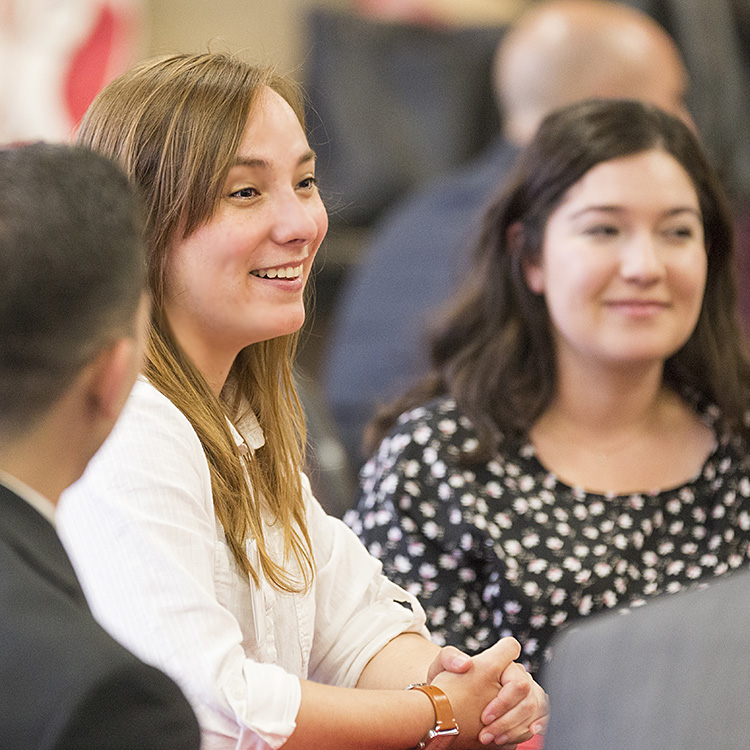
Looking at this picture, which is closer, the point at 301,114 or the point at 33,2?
the point at 301,114

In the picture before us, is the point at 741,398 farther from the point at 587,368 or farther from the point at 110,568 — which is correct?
the point at 110,568

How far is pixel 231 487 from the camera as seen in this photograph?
1036mm

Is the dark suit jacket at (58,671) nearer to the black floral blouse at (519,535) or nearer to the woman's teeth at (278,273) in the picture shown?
the woman's teeth at (278,273)

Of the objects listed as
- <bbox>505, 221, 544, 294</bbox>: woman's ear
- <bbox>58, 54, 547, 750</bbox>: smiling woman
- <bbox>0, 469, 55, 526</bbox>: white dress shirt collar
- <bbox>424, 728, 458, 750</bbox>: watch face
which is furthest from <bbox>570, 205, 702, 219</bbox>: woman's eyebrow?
<bbox>0, 469, 55, 526</bbox>: white dress shirt collar

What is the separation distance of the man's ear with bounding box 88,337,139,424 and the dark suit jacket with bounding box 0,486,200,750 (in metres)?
0.07

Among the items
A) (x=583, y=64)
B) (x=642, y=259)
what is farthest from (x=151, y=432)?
(x=583, y=64)

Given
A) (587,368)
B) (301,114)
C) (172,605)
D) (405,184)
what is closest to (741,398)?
(587,368)

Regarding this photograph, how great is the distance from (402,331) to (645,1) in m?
1.65

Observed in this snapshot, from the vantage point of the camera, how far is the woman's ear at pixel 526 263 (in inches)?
65.3

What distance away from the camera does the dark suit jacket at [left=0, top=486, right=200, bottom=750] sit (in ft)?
2.07

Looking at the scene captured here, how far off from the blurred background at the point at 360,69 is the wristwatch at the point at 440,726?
2415 millimetres

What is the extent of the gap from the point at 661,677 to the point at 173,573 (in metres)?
0.40

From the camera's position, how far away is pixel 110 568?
0.90 m

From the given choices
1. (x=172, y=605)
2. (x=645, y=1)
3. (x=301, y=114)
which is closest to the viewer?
(x=172, y=605)
